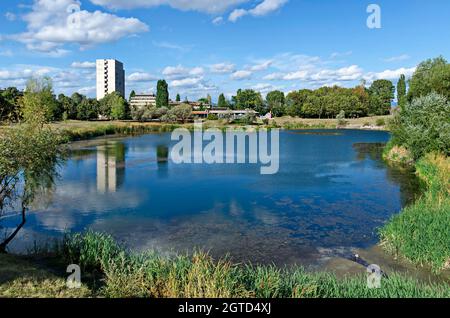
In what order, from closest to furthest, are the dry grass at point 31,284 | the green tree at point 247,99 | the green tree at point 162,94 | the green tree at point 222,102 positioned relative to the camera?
the dry grass at point 31,284, the green tree at point 162,94, the green tree at point 247,99, the green tree at point 222,102

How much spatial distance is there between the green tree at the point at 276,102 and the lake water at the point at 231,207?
10005 cm

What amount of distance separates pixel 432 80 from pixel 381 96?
286 ft

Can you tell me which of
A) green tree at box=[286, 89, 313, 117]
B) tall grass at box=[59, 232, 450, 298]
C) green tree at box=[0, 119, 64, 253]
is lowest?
tall grass at box=[59, 232, 450, 298]

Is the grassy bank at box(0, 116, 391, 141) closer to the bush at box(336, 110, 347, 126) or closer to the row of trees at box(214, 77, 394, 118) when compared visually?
the bush at box(336, 110, 347, 126)

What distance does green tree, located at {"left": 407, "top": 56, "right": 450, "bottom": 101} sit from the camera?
150 ft

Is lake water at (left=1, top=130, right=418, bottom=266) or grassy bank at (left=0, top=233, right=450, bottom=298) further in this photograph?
lake water at (left=1, top=130, right=418, bottom=266)

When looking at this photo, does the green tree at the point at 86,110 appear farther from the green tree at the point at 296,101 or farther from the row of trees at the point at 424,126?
the row of trees at the point at 424,126

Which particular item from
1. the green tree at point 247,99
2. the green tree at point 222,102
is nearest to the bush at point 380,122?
the green tree at point 247,99

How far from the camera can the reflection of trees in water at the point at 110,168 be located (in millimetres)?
26362

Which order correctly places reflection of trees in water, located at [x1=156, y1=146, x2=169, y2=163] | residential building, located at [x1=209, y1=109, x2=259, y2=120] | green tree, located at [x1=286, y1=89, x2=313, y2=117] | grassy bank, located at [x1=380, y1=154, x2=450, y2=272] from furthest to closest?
1. green tree, located at [x1=286, y1=89, x2=313, y2=117]
2. residential building, located at [x1=209, y1=109, x2=259, y2=120]
3. reflection of trees in water, located at [x1=156, y1=146, x2=169, y2=163]
4. grassy bank, located at [x1=380, y1=154, x2=450, y2=272]

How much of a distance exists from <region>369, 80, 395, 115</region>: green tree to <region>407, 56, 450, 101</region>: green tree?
65455 mm

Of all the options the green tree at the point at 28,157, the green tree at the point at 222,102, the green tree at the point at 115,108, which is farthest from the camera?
the green tree at the point at 222,102

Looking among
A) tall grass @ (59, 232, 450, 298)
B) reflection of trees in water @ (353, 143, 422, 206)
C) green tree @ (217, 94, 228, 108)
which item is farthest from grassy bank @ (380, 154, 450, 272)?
green tree @ (217, 94, 228, 108)
